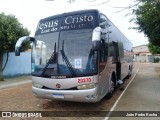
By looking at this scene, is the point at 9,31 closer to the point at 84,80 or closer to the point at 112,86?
the point at 112,86

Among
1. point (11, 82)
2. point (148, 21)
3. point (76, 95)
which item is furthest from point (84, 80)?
point (148, 21)

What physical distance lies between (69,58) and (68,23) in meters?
1.28

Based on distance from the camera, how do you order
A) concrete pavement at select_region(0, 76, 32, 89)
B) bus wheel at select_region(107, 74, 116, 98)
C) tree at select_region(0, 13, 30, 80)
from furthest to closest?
tree at select_region(0, 13, 30, 80) < concrete pavement at select_region(0, 76, 32, 89) < bus wheel at select_region(107, 74, 116, 98)

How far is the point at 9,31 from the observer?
17.5 metres

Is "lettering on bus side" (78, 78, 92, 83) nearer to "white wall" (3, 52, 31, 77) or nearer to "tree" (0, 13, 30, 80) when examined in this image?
"tree" (0, 13, 30, 80)

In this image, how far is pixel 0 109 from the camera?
28.2 ft

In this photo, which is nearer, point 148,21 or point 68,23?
point 68,23

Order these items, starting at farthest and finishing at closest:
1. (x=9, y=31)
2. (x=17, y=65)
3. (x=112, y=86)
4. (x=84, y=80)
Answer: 1. (x=17, y=65)
2. (x=9, y=31)
3. (x=112, y=86)
4. (x=84, y=80)

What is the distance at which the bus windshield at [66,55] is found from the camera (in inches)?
305

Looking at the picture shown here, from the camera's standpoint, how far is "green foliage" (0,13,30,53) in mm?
17406

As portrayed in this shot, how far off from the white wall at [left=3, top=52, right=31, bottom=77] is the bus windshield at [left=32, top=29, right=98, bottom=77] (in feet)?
42.8

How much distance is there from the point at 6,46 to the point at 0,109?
958 centimetres

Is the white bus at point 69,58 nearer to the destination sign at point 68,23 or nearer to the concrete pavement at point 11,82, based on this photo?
the destination sign at point 68,23

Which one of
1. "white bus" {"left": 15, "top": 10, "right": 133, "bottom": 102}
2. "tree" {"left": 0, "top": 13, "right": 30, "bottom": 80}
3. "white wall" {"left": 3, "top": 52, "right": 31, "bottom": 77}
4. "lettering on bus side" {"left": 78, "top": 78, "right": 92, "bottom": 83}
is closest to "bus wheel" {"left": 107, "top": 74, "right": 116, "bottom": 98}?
"white bus" {"left": 15, "top": 10, "right": 133, "bottom": 102}
